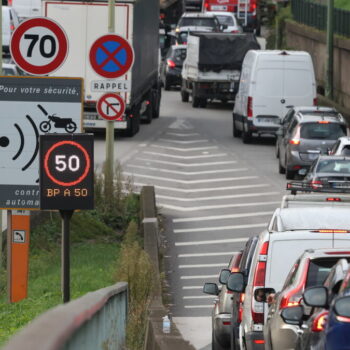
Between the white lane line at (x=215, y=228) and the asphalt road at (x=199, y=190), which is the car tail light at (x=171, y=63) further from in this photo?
the white lane line at (x=215, y=228)

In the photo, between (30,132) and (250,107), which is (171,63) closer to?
(250,107)

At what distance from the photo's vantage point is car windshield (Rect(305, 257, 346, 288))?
10.3 metres

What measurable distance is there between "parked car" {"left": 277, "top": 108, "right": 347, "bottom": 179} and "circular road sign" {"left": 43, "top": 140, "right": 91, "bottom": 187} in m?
21.7

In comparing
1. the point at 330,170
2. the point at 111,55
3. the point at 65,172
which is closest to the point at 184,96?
the point at 330,170

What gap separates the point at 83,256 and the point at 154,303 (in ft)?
16.7

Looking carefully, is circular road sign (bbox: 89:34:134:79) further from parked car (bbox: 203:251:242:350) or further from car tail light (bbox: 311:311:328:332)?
car tail light (bbox: 311:311:328:332)

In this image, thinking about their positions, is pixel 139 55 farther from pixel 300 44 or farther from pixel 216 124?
pixel 300 44

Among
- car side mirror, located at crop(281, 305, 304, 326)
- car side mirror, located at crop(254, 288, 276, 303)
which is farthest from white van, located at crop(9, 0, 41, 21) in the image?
car side mirror, located at crop(281, 305, 304, 326)

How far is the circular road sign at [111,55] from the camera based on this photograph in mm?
20656

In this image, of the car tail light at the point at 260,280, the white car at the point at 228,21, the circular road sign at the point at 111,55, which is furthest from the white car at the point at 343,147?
the white car at the point at 228,21

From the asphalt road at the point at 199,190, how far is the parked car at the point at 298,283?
5.70 meters

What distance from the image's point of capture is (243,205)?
96.0 feet

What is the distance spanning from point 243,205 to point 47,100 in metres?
15.4

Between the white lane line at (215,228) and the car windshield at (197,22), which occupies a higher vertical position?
the white lane line at (215,228)
